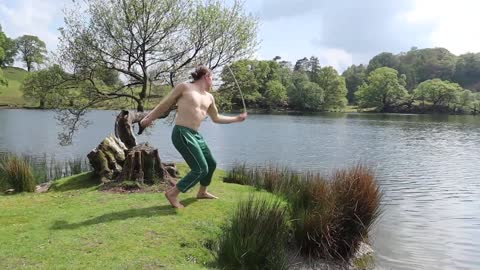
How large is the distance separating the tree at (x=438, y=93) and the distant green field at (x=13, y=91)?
10475 cm

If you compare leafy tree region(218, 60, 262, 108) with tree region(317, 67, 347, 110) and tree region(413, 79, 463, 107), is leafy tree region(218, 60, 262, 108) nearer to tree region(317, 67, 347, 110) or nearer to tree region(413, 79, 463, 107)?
tree region(317, 67, 347, 110)

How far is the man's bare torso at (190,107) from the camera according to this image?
830cm

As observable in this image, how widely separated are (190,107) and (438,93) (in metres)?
131

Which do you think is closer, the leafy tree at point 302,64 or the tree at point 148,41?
the tree at point 148,41

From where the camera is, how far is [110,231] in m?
7.26

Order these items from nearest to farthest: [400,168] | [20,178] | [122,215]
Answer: [122,215]
[20,178]
[400,168]

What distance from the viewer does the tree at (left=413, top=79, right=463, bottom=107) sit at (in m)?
124

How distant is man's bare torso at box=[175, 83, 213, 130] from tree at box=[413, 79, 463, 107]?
13016cm

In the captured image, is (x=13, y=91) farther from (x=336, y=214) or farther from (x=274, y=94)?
(x=336, y=214)

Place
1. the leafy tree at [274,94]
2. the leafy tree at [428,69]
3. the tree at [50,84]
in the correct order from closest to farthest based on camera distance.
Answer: the tree at [50,84] < the leafy tree at [274,94] < the leafy tree at [428,69]

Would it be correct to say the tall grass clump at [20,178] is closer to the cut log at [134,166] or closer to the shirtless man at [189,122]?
the cut log at [134,166]

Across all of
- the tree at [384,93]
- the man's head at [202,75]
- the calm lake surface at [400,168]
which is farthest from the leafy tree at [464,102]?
the man's head at [202,75]


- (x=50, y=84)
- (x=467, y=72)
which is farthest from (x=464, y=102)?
(x=50, y=84)

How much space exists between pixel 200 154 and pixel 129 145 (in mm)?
6349
